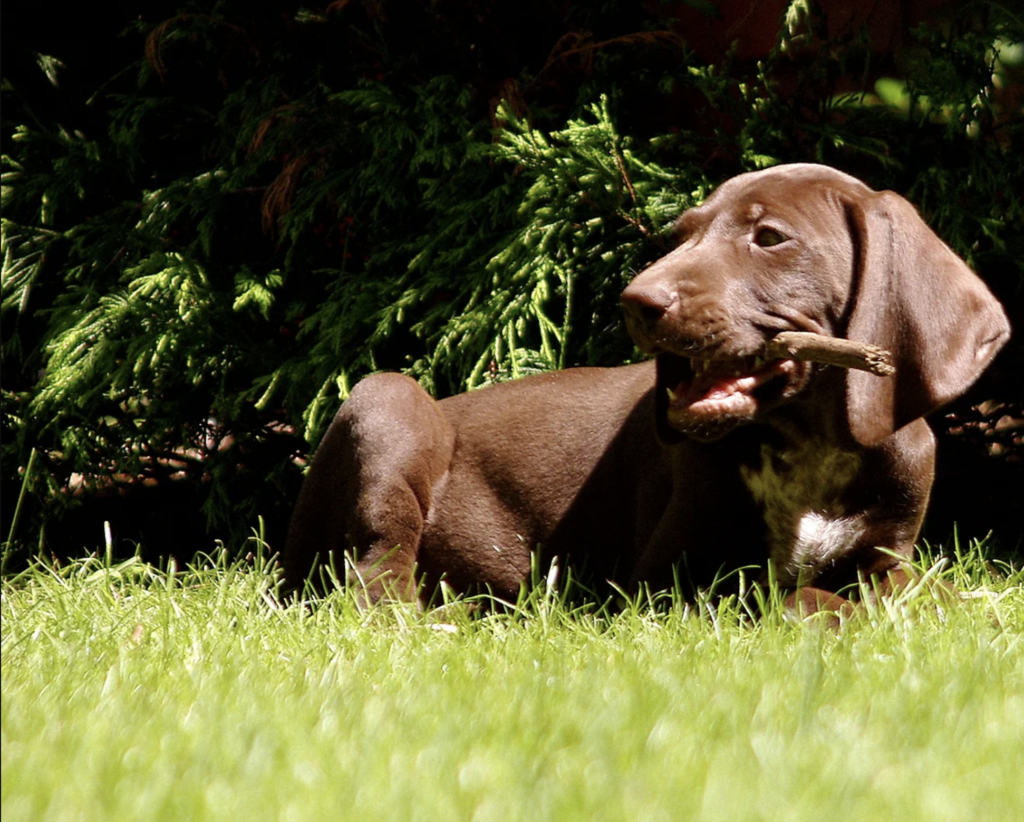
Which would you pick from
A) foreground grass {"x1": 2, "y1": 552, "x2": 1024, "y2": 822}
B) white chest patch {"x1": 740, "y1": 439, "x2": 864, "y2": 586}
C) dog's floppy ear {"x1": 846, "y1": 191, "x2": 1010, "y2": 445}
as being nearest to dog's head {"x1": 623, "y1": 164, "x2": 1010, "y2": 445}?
dog's floppy ear {"x1": 846, "y1": 191, "x2": 1010, "y2": 445}

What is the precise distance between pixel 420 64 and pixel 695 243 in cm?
218

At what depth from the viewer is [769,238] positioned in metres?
3.35

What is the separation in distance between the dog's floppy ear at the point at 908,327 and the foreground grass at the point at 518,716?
514 millimetres

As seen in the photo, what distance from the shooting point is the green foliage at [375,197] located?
4.52 metres

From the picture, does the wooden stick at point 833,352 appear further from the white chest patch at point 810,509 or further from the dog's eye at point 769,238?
the white chest patch at point 810,509

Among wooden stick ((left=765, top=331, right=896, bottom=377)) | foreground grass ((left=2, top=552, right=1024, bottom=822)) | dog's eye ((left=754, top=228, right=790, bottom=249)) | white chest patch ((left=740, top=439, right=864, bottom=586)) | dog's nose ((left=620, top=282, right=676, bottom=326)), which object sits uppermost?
dog's eye ((left=754, top=228, right=790, bottom=249))

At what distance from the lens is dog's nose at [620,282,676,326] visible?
3180mm

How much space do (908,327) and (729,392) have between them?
0.49m

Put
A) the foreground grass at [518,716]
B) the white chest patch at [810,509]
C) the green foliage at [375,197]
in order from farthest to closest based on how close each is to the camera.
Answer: the green foliage at [375,197], the white chest patch at [810,509], the foreground grass at [518,716]

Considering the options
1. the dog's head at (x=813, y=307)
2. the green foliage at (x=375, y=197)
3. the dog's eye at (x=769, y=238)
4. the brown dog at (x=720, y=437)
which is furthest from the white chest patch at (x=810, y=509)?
the green foliage at (x=375, y=197)

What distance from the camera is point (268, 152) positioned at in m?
5.18

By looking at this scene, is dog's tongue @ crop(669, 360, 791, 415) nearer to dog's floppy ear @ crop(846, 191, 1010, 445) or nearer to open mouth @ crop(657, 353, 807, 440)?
open mouth @ crop(657, 353, 807, 440)

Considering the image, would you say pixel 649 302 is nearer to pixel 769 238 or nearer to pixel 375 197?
pixel 769 238

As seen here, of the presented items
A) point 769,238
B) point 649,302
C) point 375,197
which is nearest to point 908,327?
point 769,238
